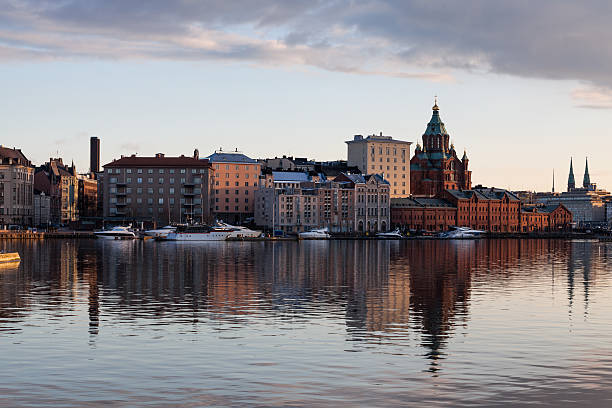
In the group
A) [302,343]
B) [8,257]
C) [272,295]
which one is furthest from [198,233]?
[302,343]

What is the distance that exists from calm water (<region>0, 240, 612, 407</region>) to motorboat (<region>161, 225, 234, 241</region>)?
377ft

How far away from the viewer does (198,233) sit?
183m

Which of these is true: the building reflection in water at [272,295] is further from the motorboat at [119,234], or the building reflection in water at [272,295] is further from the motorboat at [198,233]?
the motorboat at [119,234]

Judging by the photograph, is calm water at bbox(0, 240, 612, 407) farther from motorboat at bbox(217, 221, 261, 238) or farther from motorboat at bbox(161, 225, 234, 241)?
motorboat at bbox(217, 221, 261, 238)

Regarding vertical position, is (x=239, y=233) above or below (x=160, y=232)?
below

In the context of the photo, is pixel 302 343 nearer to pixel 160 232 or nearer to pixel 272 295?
pixel 272 295

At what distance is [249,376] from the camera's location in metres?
26.8

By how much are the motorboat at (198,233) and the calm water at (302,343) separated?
11483 cm

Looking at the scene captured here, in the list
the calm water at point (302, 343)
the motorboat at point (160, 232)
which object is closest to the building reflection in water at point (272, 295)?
the calm water at point (302, 343)

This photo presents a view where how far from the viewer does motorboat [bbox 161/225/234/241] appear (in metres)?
178

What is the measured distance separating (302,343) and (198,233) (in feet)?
498

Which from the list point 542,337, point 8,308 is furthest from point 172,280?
point 542,337

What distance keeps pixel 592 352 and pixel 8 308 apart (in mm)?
29506

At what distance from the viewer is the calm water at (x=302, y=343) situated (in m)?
24.4
